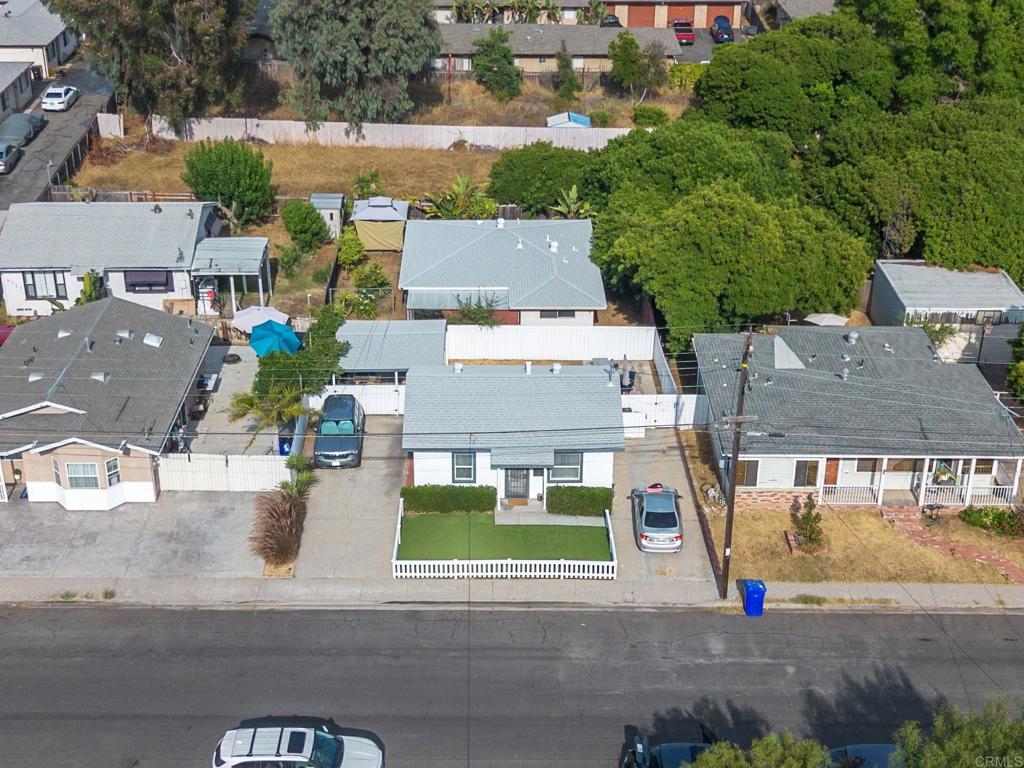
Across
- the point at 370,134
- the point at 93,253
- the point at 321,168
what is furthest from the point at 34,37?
the point at 93,253

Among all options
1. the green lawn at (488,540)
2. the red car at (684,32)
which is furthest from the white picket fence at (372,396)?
the red car at (684,32)

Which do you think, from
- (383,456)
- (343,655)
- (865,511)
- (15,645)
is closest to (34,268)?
(383,456)

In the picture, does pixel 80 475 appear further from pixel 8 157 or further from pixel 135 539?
pixel 8 157

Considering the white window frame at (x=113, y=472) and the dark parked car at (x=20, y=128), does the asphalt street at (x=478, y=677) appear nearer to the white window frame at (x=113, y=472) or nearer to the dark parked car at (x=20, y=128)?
the white window frame at (x=113, y=472)

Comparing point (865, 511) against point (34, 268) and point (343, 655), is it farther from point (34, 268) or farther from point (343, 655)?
point (34, 268)

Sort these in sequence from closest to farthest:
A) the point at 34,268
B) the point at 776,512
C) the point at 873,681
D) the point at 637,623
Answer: the point at 873,681, the point at 637,623, the point at 776,512, the point at 34,268

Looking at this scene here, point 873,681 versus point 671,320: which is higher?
point 671,320
